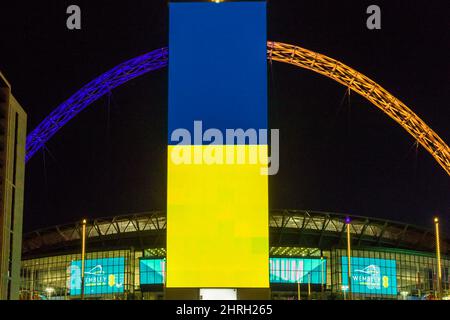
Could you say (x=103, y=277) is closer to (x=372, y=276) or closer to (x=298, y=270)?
(x=298, y=270)

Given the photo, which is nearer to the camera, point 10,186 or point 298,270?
point 10,186

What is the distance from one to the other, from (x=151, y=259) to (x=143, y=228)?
8408mm

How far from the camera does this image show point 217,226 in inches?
1038

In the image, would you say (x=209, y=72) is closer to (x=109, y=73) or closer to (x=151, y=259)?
(x=109, y=73)

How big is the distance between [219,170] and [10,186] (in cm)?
4644

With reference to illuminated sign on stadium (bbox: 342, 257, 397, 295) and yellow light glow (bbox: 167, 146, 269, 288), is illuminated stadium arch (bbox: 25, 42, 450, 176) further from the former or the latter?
illuminated sign on stadium (bbox: 342, 257, 397, 295)

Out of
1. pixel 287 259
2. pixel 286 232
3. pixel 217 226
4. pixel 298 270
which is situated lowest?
pixel 217 226

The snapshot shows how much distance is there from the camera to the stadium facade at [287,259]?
123938 mm

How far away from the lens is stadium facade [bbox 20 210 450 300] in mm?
123938

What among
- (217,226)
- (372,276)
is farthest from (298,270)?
(217,226)

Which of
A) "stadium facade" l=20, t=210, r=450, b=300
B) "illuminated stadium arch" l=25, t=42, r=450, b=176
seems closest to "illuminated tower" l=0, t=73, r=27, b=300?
"illuminated stadium arch" l=25, t=42, r=450, b=176

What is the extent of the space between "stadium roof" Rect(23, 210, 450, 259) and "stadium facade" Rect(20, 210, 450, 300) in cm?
17
